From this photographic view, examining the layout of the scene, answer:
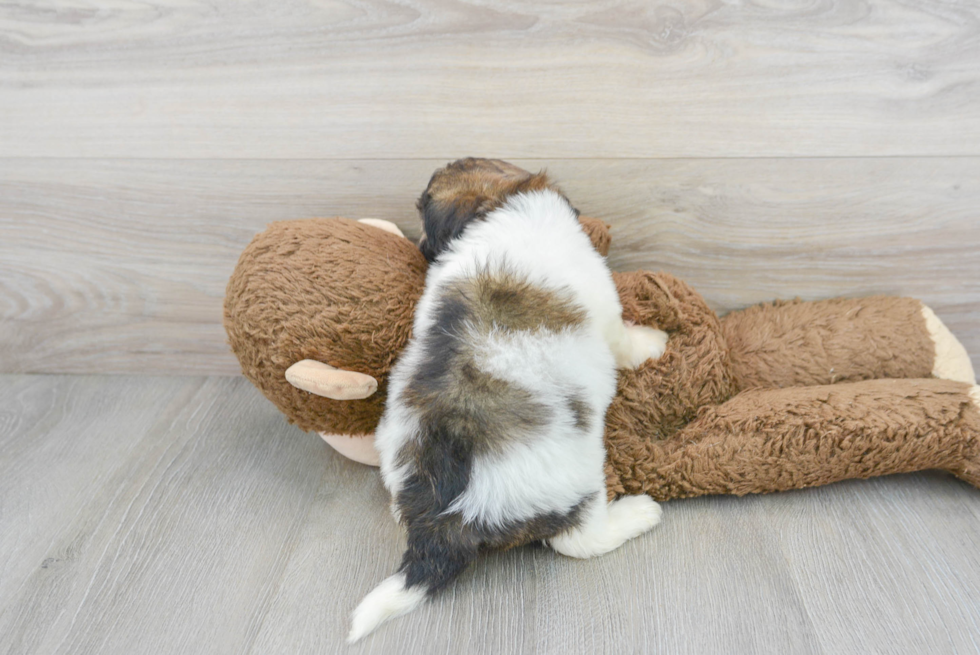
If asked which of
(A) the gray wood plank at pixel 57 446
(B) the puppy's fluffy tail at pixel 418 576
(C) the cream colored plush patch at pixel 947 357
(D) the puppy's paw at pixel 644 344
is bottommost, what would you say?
(A) the gray wood plank at pixel 57 446

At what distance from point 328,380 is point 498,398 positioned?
0.97 ft

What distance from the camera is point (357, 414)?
3.81 ft

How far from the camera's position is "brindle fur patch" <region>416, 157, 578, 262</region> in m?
1.07

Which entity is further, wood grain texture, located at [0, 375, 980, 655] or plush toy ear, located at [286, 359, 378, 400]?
plush toy ear, located at [286, 359, 378, 400]

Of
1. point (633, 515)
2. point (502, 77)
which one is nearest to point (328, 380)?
point (633, 515)

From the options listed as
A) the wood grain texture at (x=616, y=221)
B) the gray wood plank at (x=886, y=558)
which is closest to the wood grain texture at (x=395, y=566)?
the gray wood plank at (x=886, y=558)

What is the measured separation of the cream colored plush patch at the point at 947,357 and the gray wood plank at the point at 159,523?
1.27 metres

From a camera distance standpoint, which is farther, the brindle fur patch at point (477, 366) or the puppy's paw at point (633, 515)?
the puppy's paw at point (633, 515)

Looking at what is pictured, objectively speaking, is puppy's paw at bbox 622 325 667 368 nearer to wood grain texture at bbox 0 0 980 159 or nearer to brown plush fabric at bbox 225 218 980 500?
brown plush fabric at bbox 225 218 980 500

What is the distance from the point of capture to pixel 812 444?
112cm

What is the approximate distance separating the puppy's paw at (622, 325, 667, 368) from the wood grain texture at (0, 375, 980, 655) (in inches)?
10.7

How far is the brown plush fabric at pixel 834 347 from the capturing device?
1.27 metres

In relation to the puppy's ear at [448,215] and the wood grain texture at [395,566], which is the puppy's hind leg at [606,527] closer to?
the wood grain texture at [395,566]

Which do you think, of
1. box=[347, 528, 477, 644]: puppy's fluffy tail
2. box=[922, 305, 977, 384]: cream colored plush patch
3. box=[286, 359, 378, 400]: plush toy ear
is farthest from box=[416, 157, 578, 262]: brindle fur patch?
box=[922, 305, 977, 384]: cream colored plush patch
